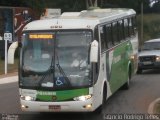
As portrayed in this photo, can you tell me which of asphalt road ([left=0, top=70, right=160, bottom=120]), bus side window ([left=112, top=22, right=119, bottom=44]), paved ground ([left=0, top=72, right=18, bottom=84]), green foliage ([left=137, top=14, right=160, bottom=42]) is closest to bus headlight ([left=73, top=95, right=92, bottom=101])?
asphalt road ([left=0, top=70, right=160, bottom=120])

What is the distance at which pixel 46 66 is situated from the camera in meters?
14.4

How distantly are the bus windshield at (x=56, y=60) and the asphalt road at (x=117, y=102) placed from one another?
1.46 metres

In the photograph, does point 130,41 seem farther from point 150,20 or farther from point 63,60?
point 150,20

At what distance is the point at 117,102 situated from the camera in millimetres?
18000

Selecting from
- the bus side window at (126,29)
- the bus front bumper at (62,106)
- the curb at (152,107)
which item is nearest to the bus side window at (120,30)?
the bus side window at (126,29)

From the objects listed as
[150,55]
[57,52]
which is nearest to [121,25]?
[57,52]

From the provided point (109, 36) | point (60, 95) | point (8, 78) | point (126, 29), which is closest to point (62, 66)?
point (60, 95)

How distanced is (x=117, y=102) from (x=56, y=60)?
13.9 ft

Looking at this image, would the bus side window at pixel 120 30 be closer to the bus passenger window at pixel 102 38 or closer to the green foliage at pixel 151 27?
the bus passenger window at pixel 102 38

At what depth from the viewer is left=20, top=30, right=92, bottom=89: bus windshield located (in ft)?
46.8

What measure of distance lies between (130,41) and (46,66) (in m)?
8.33

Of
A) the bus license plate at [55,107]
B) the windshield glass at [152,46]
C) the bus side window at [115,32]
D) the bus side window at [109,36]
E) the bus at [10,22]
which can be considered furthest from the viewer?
the bus at [10,22]

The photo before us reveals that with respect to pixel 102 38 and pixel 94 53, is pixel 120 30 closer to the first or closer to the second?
pixel 102 38

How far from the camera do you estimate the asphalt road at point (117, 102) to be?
1570 centimetres
